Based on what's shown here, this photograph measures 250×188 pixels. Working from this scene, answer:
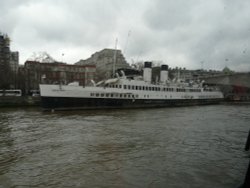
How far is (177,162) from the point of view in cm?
1288

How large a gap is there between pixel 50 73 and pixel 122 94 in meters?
44.4

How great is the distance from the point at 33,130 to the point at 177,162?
13.2 m

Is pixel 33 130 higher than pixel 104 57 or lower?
lower

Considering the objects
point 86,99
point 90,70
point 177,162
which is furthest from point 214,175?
point 90,70

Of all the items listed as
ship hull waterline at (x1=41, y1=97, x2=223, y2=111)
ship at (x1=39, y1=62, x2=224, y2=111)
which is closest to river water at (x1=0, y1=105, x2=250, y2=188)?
ship hull waterline at (x1=41, y1=97, x2=223, y2=111)

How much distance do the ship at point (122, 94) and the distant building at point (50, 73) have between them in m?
3.69

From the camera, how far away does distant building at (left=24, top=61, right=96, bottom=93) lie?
68938mm

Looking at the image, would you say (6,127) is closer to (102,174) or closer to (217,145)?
(102,174)

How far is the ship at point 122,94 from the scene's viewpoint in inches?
1497

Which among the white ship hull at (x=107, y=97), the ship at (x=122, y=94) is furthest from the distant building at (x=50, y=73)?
the ship at (x=122, y=94)

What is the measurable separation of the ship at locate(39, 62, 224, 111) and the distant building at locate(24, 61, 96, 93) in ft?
12.1

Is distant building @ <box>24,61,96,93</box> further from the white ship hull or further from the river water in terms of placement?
the river water

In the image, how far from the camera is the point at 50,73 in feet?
268

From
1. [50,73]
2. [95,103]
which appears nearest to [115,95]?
[95,103]
